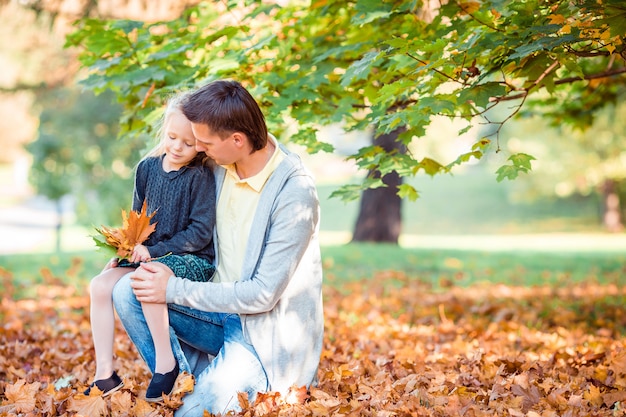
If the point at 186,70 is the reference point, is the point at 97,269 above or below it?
below

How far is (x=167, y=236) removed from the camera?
3119 mm

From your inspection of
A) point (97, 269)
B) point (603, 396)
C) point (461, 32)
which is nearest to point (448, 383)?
point (603, 396)

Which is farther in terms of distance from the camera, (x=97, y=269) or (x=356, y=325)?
(x=97, y=269)

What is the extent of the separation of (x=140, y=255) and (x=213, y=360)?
0.57 m

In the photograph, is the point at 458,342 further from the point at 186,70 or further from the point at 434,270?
the point at 434,270

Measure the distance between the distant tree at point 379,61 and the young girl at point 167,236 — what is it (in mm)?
792

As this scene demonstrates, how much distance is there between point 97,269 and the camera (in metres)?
9.12

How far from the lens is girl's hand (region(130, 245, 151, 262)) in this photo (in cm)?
293

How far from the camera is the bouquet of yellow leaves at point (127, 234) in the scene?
291 centimetres

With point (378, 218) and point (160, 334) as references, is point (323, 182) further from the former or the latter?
point (160, 334)

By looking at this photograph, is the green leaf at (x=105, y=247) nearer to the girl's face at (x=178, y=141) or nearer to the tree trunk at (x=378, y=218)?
the girl's face at (x=178, y=141)

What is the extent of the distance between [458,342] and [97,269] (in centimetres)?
615

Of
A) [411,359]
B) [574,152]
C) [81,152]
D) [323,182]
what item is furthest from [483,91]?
[323,182]

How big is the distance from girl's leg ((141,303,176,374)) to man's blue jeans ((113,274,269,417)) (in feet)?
0.21
